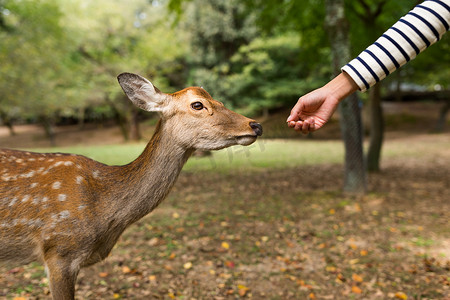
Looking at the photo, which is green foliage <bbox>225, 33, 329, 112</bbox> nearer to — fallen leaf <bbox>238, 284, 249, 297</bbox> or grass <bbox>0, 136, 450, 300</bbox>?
grass <bbox>0, 136, 450, 300</bbox>

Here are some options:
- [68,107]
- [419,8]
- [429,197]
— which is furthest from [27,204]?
[68,107]

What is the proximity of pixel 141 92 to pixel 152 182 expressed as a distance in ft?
1.79

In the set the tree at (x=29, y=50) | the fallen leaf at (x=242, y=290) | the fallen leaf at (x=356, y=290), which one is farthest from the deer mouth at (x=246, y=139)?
the tree at (x=29, y=50)

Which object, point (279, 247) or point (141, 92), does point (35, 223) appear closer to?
point (141, 92)

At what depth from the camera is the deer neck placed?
2139mm

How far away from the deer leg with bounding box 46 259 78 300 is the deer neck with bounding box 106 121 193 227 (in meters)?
0.38

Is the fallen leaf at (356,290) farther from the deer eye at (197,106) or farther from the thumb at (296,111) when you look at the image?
the deer eye at (197,106)

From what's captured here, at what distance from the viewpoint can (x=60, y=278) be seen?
1.93 metres

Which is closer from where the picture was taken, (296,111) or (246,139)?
(296,111)

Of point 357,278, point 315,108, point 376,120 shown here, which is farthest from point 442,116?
point 315,108

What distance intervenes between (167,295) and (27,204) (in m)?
1.78

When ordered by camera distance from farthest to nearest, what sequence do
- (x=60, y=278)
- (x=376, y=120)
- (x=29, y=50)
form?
(x=29, y=50), (x=376, y=120), (x=60, y=278)

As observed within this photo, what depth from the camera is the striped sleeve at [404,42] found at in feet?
4.75

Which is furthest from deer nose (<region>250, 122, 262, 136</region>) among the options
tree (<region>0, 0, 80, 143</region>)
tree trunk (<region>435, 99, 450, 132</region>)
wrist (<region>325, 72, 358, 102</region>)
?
tree trunk (<region>435, 99, 450, 132</region>)
